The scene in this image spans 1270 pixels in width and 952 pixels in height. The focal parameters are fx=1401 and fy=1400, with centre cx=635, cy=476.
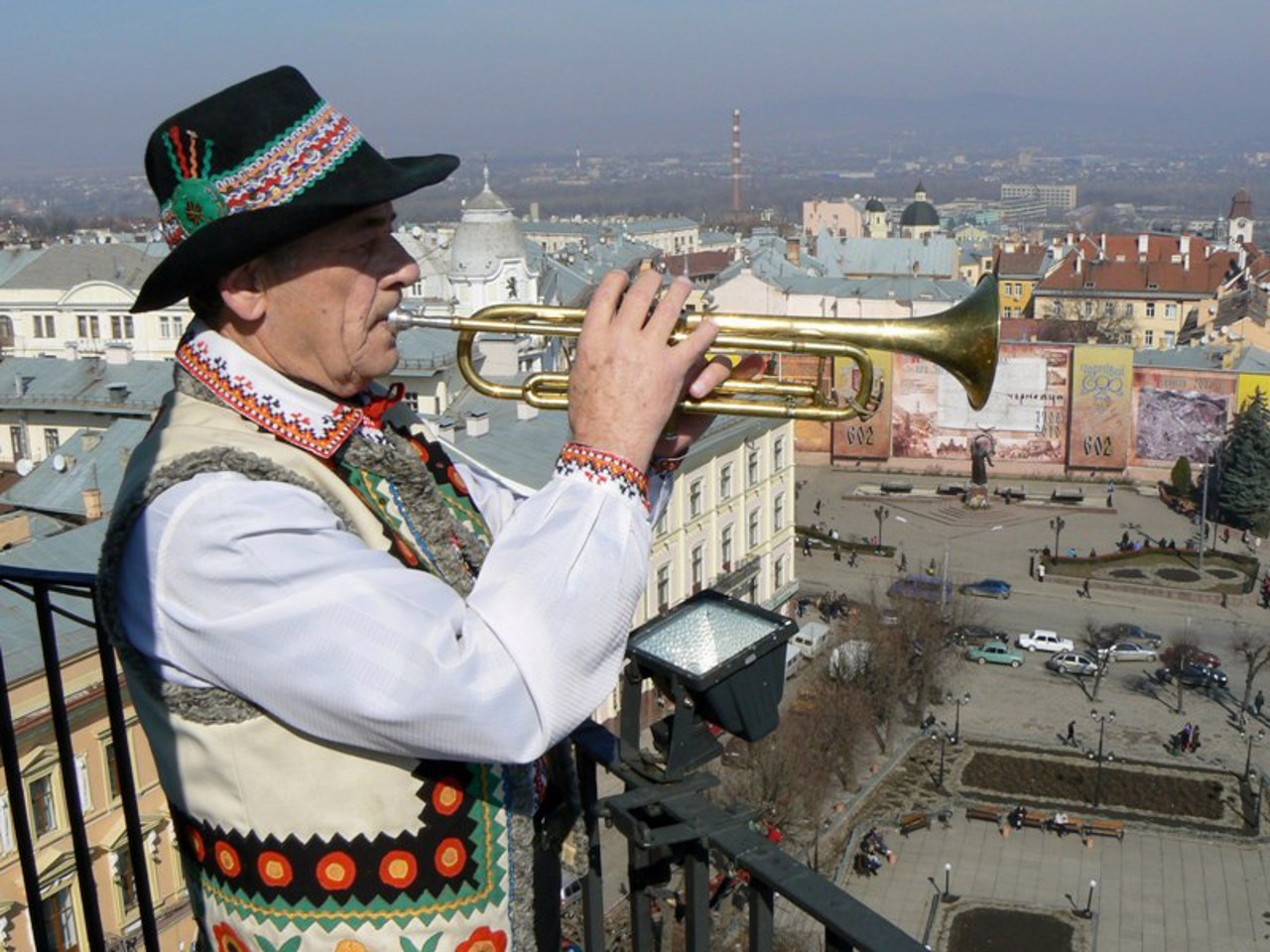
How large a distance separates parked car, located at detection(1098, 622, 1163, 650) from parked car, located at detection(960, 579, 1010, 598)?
7.70 feet

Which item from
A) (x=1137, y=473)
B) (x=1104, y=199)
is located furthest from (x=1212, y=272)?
(x=1104, y=199)

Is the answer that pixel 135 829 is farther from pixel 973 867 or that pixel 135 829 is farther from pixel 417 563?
pixel 973 867

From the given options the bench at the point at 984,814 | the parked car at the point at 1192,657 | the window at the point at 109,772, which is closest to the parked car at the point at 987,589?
the parked car at the point at 1192,657

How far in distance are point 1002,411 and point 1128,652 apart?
37.5 feet

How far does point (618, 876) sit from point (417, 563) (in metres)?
12.0

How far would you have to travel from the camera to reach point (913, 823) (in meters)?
16.6

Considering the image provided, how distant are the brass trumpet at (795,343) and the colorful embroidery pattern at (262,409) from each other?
25 centimetres

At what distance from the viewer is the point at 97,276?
3903 centimetres

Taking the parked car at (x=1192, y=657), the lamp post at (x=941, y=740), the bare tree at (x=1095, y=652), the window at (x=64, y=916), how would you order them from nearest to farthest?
the window at (x=64, y=916) → the lamp post at (x=941, y=740) → the bare tree at (x=1095, y=652) → the parked car at (x=1192, y=657)

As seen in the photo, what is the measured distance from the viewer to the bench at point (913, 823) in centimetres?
1655

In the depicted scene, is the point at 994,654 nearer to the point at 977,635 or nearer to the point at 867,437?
the point at 977,635

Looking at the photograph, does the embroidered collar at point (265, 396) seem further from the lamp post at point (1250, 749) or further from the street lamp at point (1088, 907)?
the lamp post at point (1250, 749)

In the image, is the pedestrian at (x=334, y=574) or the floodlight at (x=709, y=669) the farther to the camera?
the floodlight at (x=709, y=669)

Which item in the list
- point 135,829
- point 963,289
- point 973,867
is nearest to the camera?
point 135,829
